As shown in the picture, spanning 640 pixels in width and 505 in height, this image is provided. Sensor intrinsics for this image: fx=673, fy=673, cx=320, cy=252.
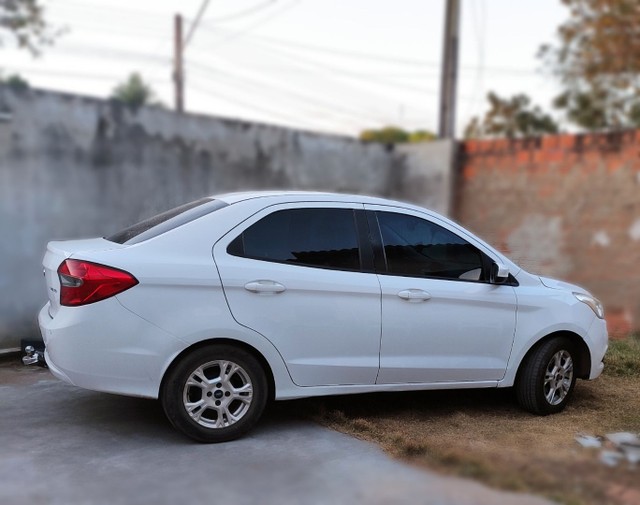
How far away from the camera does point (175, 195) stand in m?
9.62

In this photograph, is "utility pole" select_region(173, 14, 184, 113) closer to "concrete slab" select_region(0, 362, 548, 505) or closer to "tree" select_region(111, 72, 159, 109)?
"tree" select_region(111, 72, 159, 109)

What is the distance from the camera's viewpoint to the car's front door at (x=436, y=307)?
4582 millimetres

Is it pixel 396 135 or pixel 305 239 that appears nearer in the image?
pixel 305 239

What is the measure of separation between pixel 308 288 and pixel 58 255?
5.20 ft

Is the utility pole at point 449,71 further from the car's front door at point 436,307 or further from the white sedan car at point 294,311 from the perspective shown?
the car's front door at point 436,307

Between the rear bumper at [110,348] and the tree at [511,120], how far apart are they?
14673 millimetres

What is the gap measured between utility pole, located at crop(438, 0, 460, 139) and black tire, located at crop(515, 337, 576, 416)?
25.8 feet

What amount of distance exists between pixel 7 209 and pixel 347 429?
5.57 metres

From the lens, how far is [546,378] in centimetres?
507

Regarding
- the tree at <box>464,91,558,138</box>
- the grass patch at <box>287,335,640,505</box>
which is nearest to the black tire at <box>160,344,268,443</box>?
the grass patch at <box>287,335,640,505</box>

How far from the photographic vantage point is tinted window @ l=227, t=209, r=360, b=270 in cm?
434

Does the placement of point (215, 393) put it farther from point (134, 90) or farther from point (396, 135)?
point (396, 135)

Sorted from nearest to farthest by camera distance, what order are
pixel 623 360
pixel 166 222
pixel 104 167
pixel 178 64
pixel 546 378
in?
pixel 166 222 < pixel 546 378 < pixel 623 360 < pixel 104 167 < pixel 178 64

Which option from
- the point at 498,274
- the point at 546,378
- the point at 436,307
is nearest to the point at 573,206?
the point at 546,378
